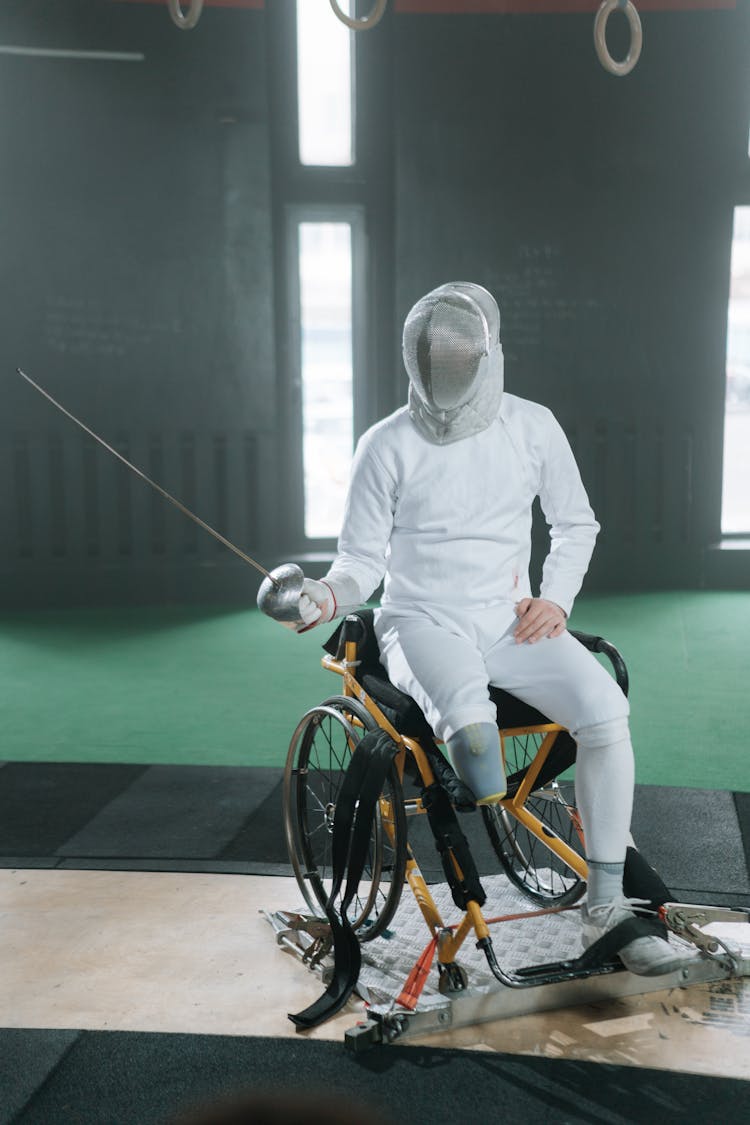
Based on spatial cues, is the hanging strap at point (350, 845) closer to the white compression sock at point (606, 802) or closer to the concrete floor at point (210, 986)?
the concrete floor at point (210, 986)

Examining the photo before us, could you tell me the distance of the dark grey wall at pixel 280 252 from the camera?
5.33 metres

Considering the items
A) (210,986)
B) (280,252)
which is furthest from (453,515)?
(280,252)

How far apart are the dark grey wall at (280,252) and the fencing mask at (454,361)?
140 inches

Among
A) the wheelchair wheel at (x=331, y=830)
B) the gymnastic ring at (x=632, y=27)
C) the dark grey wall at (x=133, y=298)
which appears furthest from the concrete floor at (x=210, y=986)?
the dark grey wall at (x=133, y=298)

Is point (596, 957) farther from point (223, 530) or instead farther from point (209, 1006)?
point (223, 530)

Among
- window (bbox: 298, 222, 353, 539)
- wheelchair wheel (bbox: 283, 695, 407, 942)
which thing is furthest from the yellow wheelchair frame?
window (bbox: 298, 222, 353, 539)

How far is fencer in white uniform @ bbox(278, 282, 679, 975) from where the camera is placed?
75.0 inches

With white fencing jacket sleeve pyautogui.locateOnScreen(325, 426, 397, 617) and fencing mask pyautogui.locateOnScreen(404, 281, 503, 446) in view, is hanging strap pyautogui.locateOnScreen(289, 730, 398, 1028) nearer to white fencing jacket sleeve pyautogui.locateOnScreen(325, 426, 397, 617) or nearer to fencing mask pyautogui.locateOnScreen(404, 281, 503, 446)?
white fencing jacket sleeve pyautogui.locateOnScreen(325, 426, 397, 617)

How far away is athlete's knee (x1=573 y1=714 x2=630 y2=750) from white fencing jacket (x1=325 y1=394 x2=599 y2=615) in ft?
0.97

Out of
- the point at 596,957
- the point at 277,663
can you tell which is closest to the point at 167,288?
the point at 277,663

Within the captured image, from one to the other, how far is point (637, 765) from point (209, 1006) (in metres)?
1.60

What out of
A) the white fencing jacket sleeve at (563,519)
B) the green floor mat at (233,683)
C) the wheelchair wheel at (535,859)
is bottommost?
the green floor mat at (233,683)

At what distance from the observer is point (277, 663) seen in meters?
4.39

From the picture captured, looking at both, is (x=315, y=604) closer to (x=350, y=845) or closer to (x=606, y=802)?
(x=350, y=845)
